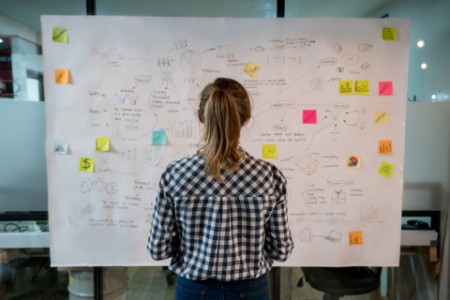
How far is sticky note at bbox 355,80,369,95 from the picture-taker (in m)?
1.81

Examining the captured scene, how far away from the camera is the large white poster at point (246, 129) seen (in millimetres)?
1783

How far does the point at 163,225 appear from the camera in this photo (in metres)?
1.10

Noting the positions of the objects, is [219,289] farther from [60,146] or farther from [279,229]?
[60,146]

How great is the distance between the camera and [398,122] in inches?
72.2

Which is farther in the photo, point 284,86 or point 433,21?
point 433,21

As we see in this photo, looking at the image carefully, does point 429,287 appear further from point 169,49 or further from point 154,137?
point 169,49

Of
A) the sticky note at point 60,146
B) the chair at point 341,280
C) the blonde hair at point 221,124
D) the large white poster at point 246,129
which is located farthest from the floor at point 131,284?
the blonde hair at point 221,124

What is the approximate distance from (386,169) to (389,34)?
74 centimetres

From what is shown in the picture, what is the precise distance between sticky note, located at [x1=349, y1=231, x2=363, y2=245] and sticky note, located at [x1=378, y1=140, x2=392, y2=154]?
1.57 feet

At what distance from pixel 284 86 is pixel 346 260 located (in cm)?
106

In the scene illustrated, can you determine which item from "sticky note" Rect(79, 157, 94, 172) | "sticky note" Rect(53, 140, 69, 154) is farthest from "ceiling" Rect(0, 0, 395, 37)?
"sticky note" Rect(79, 157, 94, 172)

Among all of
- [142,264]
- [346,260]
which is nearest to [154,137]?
[142,264]

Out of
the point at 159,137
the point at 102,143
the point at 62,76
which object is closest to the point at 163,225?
the point at 159,137

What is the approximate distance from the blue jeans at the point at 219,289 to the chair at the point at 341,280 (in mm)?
943
